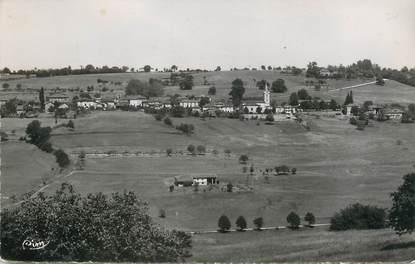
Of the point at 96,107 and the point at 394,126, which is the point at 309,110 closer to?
the point at 394,126

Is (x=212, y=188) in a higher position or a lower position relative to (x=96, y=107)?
lower

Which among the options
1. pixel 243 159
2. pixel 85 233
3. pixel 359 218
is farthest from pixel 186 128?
pixel 85 233

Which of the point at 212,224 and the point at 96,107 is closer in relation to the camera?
the point at 212,224

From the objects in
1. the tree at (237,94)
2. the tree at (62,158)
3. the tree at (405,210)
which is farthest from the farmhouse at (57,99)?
the tree at (405,210)

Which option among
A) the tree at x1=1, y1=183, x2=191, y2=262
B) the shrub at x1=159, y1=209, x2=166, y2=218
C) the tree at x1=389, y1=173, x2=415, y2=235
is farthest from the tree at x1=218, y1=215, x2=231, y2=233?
the tree at x1=1, y1=183, x2=191, y2=262

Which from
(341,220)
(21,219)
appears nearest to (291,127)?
(341,220)

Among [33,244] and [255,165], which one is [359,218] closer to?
[255,165]
